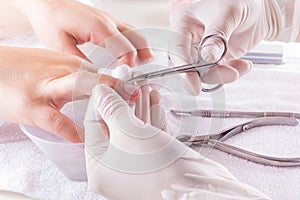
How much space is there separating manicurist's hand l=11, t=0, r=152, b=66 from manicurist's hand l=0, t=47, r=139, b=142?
49 millimetres

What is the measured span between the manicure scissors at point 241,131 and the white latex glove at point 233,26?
0.06m

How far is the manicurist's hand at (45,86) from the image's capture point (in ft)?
1.58

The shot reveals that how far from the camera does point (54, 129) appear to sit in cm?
50

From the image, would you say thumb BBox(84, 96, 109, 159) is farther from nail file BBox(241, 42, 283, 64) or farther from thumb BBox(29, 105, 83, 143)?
nail file BBox(241, 42, 283, 64)

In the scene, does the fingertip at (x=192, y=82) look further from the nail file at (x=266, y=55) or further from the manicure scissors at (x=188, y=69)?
the nail file at (x=266, y=55)

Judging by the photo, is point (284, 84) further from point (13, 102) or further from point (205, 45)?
point (13, 102)

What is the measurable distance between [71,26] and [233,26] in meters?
0.24

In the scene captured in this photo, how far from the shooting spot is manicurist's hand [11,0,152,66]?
0.63 meters

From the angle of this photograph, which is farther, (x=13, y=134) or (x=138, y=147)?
(x=13, y=134)

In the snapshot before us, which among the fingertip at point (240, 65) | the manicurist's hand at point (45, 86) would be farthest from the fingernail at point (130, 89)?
the fingertip at point (240, 65)

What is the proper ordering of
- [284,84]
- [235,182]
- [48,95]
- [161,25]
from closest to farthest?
[235,182], [48,95], [284,84], [161,25]

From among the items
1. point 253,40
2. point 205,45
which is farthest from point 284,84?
point 205,45

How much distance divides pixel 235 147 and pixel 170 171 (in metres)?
0.15

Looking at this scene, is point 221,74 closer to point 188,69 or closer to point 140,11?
point 188,69
